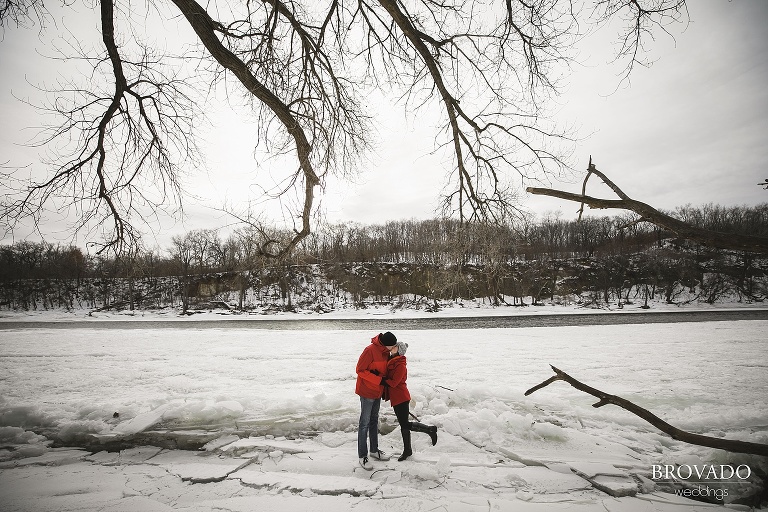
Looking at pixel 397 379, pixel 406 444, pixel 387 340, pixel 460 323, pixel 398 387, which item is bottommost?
pixel 460 323

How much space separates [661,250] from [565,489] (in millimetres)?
46164

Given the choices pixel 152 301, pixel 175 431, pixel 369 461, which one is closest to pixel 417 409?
pixel 369 461

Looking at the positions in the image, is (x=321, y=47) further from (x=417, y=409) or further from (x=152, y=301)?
(x=152, y=301)

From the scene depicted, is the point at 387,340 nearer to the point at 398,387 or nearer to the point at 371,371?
the point at 371,371

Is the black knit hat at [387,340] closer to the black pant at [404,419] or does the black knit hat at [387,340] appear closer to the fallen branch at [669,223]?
the black pant at [404,419]

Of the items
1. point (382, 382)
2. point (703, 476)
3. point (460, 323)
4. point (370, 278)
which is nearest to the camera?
point (703, 476)

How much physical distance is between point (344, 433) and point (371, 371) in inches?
71.7

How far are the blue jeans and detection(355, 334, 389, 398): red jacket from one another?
0.41ft

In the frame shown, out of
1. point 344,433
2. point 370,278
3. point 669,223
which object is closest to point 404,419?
point 344,433

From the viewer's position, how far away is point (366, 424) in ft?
13.7

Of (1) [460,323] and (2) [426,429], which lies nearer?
(2) [426,429]

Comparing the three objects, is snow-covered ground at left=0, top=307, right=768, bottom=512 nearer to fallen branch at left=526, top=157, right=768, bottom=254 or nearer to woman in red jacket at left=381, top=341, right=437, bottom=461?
woman in red jacket at left=381, top=341, right=437, bottom=461

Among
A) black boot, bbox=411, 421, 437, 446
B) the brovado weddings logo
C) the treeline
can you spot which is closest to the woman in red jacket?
black boot, bbox=411, 421, 437, 446

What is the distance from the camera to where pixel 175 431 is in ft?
16.8
